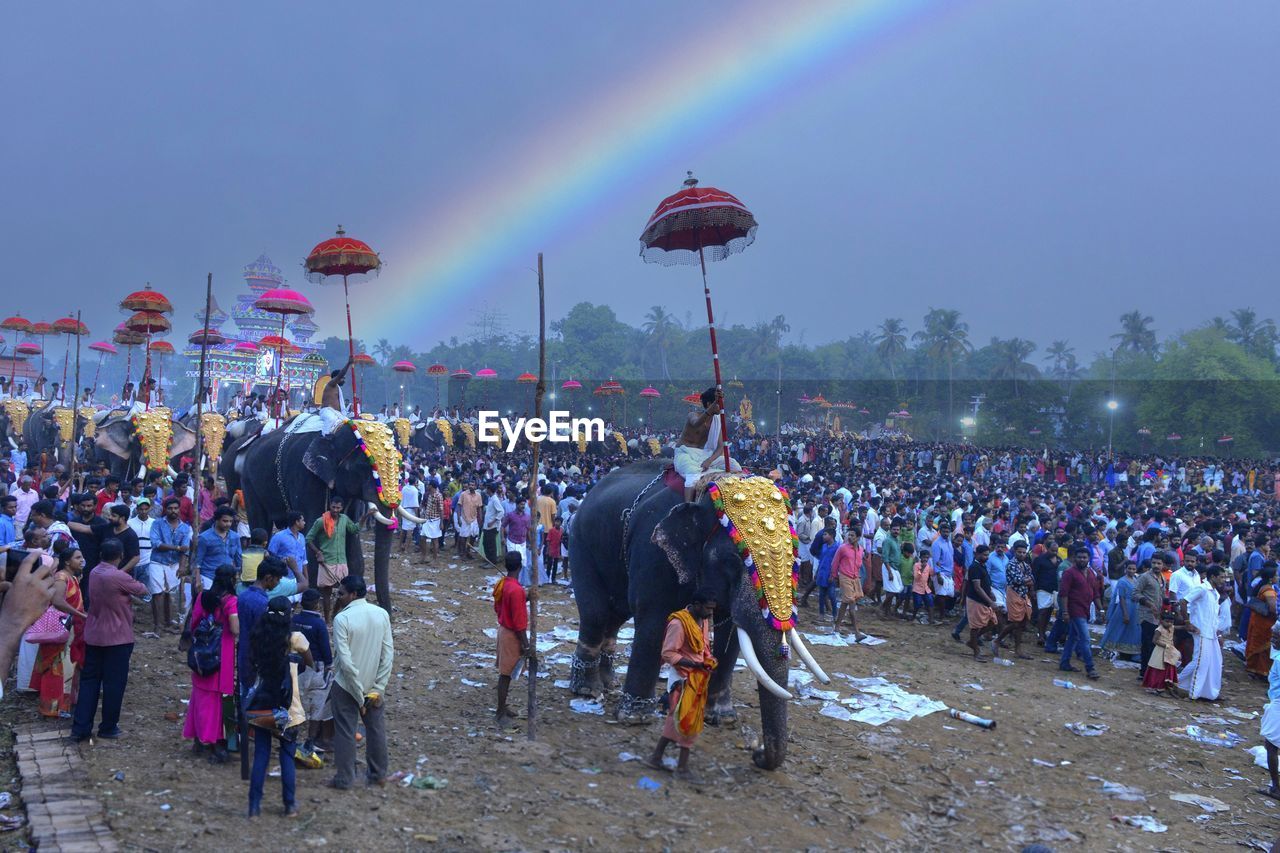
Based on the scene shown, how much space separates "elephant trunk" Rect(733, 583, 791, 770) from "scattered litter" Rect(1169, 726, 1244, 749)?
5.17 meters

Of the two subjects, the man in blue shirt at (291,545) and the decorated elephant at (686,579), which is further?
the man in blue shirt at (291,545)

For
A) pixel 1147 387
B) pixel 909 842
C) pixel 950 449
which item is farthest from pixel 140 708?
pixel 1147 387

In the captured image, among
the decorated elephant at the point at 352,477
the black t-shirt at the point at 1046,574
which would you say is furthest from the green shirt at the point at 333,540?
the black t-shirt at the point at 1046,574

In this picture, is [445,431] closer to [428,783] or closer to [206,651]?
[206,651]

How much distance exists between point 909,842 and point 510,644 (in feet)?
11.4

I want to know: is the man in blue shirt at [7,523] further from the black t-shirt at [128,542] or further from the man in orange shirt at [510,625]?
the man in orange shirt at [510,625]

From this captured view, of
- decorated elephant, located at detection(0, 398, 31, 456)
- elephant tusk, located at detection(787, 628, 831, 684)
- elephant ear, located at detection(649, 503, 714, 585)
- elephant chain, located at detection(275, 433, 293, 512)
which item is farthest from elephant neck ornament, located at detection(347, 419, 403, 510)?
decorated elephant, located at detection(0, 398, 31, 456)

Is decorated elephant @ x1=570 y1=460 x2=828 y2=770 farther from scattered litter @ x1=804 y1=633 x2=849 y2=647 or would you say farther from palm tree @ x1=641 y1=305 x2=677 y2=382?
palm tree @ x1=641 y1=305 x2=677 y2=382

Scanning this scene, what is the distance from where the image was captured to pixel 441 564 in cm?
1606

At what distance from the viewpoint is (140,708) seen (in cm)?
716

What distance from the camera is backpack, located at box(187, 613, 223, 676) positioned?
6.05m

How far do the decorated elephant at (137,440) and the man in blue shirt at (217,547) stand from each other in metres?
9.08

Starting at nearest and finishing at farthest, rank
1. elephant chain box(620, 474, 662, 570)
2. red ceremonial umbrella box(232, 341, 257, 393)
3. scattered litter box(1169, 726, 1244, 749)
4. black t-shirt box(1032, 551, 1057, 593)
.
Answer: elephant chain box(620, 474, 662, 570) < scattered litter box(1169, 726, 1244, 749) < black t-shirt box(1032, 551, 1057, 593) < red ceremonial umbrella box(232, 341, 257, 393)

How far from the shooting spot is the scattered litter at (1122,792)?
7.14 m
